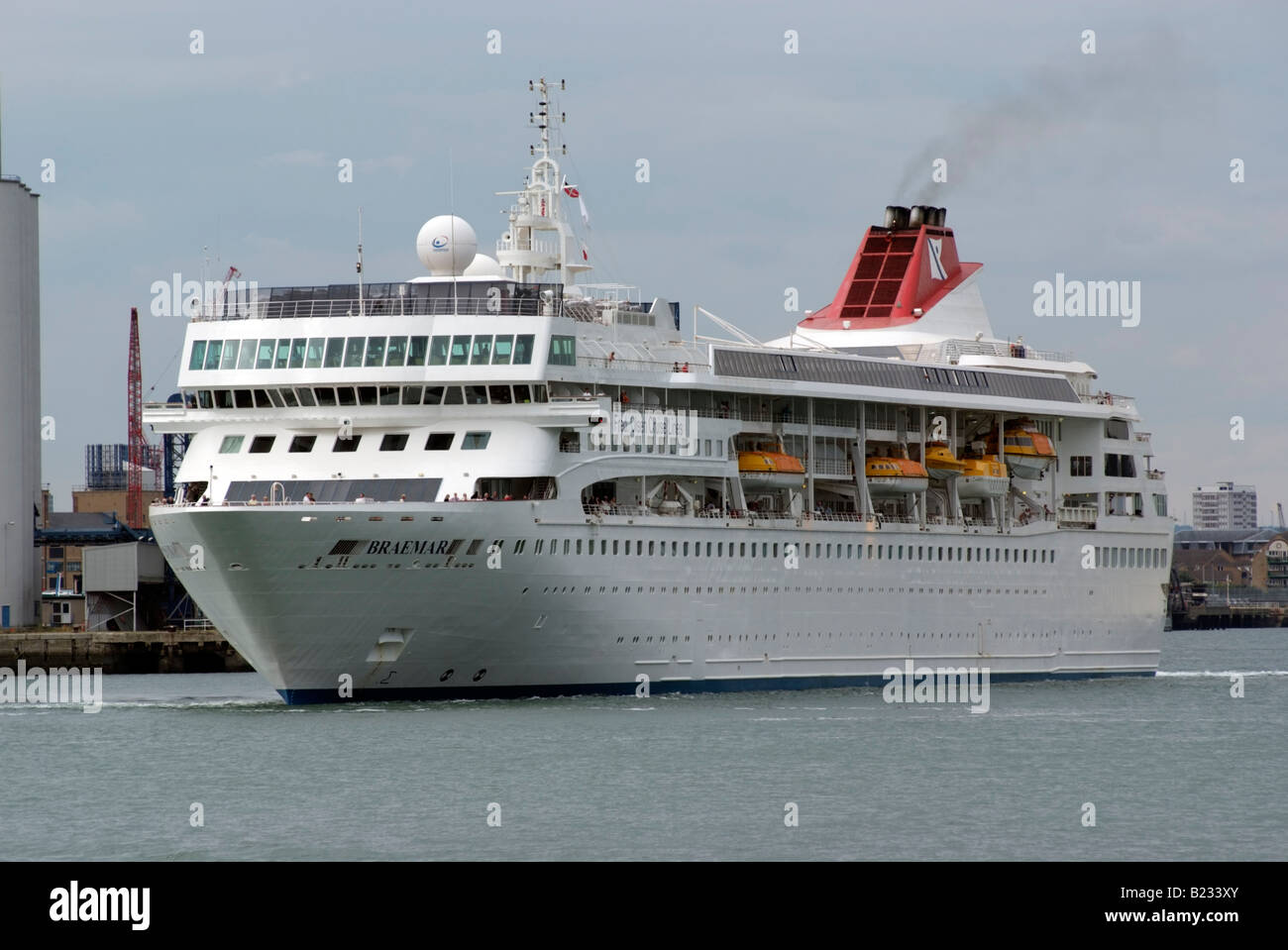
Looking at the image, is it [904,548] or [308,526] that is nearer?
[308,526]

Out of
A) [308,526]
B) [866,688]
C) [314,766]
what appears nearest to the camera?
[314,766]

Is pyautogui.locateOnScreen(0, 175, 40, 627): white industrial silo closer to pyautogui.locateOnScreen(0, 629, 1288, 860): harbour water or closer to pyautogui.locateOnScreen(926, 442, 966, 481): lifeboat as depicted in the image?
pyautogui.locateOnScreen(0, 629, 1288, 860): harbour water

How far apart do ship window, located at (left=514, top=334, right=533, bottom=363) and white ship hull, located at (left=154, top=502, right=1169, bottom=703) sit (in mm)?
3652

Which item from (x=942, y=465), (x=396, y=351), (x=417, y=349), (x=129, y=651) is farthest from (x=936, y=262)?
(x=129, y=651)

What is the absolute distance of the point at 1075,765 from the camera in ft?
144

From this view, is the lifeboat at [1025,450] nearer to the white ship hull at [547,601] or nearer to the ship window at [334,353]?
the white ship hull at [547,601]

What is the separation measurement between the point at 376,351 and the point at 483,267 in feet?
23.6

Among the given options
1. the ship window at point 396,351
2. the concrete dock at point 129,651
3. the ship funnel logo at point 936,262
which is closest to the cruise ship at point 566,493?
the ship window at point 396,351

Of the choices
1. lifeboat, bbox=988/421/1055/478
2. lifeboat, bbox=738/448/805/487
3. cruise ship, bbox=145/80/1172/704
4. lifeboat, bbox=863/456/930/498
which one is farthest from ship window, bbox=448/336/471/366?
lifeboat, bbox=988/421/1055/478

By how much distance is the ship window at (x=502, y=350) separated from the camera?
2064 inches

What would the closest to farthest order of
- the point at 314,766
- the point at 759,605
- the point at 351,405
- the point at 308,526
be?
the point at 314,766
the point at 308,526
the point at 351,405
the point at 759,605
